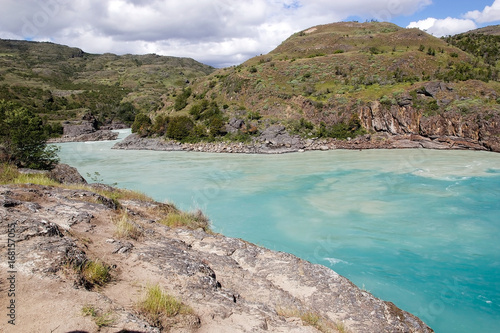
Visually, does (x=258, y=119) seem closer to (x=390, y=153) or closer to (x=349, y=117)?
(x=349, y=117)

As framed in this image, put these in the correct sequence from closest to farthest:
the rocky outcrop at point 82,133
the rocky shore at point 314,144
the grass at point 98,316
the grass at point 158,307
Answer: the grass at point 98,316 < the grass at point 158,307 < the rocky shore at point 314,144 < the rocky outcrop at point 82,133

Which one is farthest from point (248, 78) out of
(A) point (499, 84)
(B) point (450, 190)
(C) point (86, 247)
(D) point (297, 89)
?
(C) point (86, 247)

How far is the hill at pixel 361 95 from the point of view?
32344mm

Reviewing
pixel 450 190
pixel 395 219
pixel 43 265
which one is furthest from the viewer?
pixel 450 190

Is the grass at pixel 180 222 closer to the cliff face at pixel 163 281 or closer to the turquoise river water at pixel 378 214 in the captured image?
the cliff face at pixel 163 281

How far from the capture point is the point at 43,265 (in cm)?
429

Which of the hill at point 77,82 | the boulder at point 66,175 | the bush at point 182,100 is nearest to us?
the boulder at point 66,175

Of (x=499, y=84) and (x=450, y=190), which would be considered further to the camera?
(x=499, y=84)

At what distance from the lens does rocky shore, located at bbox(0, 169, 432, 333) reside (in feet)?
11.8

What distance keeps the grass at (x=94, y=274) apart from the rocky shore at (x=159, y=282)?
3.6 inches


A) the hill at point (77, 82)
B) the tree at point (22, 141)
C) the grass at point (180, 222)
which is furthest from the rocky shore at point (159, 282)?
the hill at point (77, 82)

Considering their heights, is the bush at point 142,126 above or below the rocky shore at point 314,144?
above

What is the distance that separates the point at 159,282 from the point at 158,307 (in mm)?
988

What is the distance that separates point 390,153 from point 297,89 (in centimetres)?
1814
